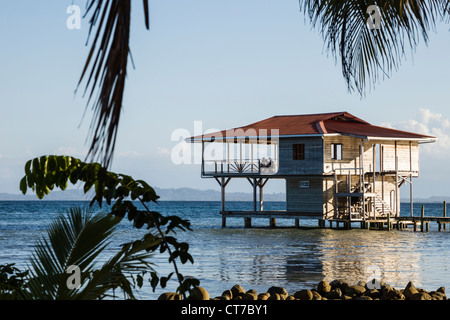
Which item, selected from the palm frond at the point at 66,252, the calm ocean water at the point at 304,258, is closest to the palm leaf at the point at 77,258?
the palm frond at the point at 66,252

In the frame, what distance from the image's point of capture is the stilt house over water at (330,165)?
3653 centimetres

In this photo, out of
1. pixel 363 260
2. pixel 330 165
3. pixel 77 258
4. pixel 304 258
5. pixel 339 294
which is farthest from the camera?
pixel 330 165

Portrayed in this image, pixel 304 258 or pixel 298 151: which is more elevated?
pixel 298 151

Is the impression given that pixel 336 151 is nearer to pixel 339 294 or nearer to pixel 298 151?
pixel 298 151

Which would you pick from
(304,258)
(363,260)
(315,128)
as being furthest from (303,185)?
(363,260)

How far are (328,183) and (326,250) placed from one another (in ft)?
30.0

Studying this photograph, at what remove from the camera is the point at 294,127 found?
126 ft

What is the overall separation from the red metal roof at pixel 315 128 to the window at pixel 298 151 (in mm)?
856

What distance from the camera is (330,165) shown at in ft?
121

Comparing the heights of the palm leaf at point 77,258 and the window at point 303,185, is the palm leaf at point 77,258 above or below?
below

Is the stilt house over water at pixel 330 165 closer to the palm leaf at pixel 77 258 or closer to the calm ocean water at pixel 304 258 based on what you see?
the calm ocean water at pixel 304 258

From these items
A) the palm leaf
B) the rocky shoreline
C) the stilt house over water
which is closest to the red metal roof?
the stilt house over water

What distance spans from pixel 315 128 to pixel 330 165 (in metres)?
2.25
